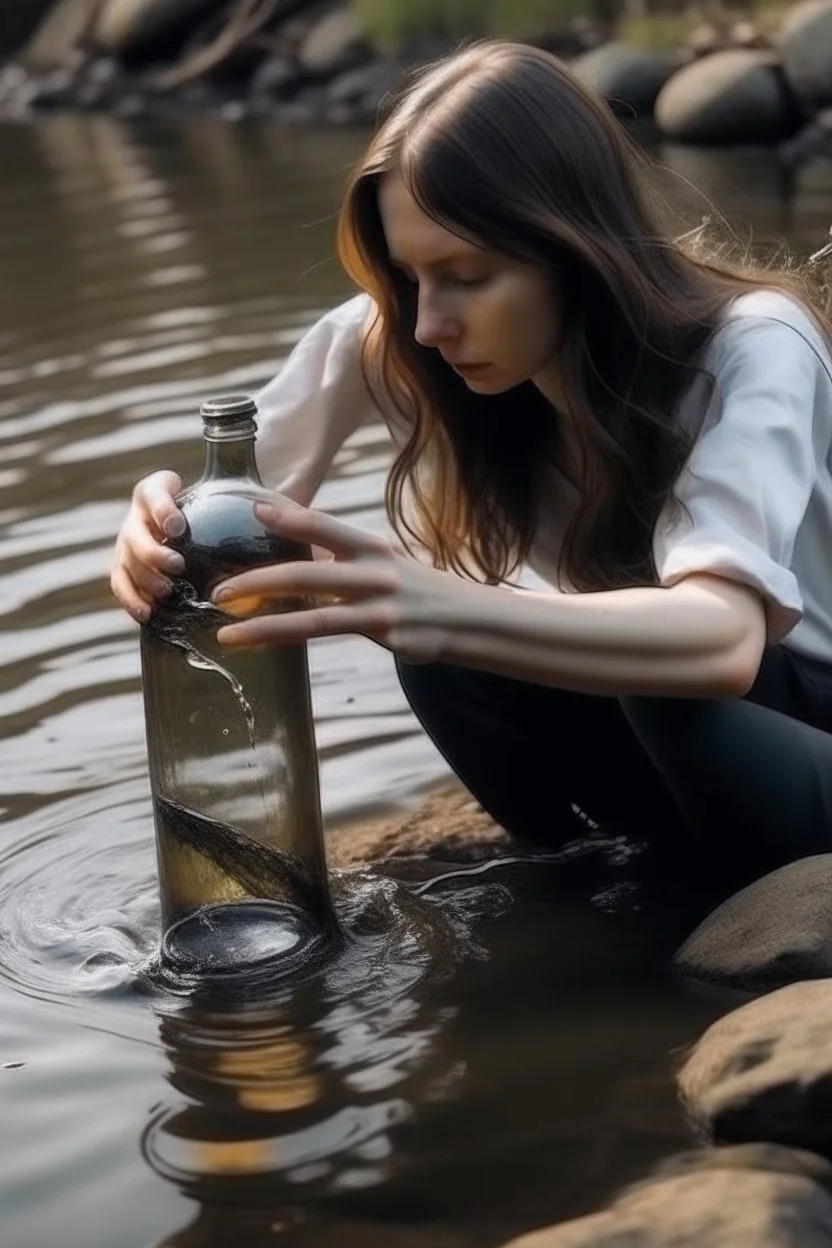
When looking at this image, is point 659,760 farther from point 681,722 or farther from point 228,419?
point 228,419

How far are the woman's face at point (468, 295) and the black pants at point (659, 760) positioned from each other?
1.61 feet

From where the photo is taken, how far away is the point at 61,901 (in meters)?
3.34

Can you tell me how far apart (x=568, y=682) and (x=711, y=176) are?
8703mm

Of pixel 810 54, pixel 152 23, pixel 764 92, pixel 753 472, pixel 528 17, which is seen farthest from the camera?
pixel 152 23

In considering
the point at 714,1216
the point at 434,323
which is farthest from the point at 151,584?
the point at 714,1216

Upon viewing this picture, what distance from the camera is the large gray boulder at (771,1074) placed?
2328mm

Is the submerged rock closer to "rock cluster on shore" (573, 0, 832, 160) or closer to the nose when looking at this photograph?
the nose

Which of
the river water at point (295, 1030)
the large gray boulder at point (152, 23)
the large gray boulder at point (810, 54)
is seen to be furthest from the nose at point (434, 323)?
the large gray boulder at point (152, 23)

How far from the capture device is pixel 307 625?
2.49 m

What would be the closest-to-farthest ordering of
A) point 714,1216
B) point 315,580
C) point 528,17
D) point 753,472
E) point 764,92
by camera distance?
point 714,1216
point 315,580
point 753,472
point 764,92
point 528,17

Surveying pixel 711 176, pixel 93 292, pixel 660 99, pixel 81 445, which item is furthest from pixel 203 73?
pixel 81 445

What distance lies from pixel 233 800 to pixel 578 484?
0.67m

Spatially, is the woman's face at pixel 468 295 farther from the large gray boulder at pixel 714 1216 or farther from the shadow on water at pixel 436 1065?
the large gray boulder at pixel 714 1216

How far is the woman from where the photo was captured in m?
2.60
